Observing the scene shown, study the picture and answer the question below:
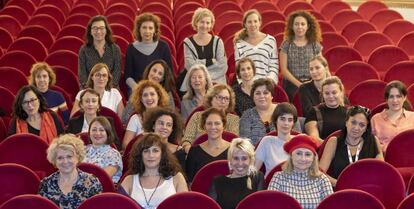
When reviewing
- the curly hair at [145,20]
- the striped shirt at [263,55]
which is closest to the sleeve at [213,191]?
the striped shirt at [263,55]

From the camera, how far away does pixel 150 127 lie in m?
6.55

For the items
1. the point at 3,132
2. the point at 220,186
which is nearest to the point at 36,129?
the point at 3,132

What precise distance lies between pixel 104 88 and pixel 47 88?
481 millimetres

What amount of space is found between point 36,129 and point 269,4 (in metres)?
5.33

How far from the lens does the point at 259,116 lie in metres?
6.96

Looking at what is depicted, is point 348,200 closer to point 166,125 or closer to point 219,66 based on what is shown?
point 166,125

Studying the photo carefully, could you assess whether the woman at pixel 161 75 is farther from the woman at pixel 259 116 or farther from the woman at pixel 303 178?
the woman at pixel 303 178

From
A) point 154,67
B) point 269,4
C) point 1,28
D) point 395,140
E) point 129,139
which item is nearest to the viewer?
point 395,140

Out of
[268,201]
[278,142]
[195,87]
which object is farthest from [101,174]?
[195,87]

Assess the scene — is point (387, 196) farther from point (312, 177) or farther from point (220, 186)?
point (220, 186)

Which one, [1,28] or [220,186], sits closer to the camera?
[220,186]

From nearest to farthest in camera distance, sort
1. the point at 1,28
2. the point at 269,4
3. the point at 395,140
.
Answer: the point at 395,140 → the point at 1,28 → the point at 269,4

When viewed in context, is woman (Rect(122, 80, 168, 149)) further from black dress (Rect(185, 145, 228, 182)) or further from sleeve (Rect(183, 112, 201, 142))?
black dress (Rect(185, 145, 228, 182))

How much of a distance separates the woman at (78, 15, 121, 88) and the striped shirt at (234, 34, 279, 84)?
44.2 inches
